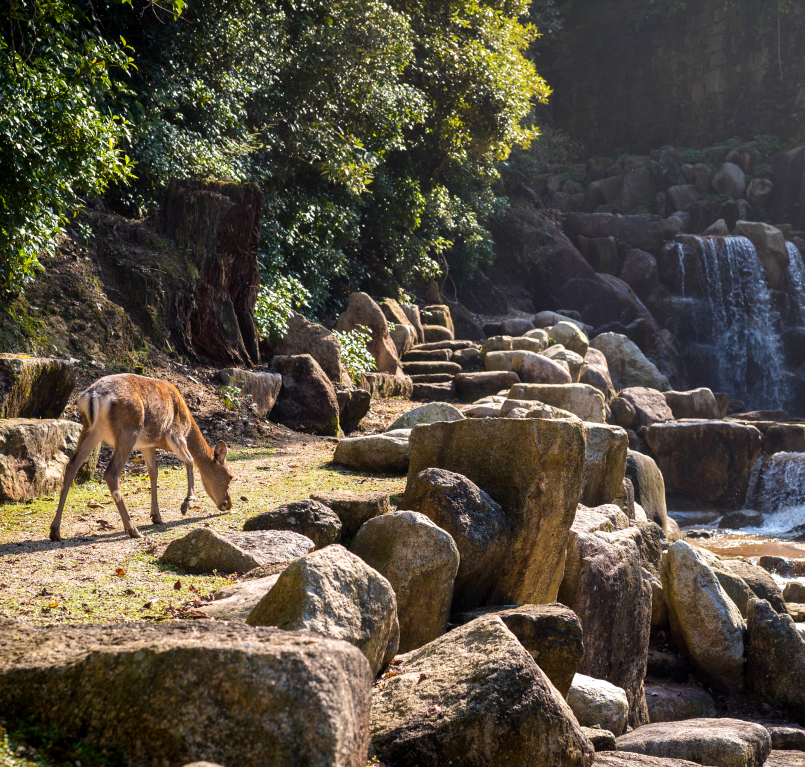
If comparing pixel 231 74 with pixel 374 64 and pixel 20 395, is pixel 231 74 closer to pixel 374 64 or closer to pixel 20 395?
pixel 374 64

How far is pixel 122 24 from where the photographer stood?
11.5 meters

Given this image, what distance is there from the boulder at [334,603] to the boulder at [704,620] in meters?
4.49

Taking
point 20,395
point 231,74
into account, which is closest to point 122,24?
point 231,74

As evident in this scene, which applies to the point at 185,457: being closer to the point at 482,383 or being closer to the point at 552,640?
the point at 552,640

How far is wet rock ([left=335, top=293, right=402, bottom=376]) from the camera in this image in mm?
16469

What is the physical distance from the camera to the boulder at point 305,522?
18.1ft

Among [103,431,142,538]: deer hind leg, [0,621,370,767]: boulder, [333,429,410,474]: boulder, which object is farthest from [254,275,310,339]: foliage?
[0,621,370,767]: boulder

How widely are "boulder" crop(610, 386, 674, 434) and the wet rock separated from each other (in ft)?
16.6

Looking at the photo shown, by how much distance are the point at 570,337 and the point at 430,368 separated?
209 inches

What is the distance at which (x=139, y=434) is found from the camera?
6.08 metres

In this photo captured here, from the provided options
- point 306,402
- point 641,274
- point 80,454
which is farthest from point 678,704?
point 641,274

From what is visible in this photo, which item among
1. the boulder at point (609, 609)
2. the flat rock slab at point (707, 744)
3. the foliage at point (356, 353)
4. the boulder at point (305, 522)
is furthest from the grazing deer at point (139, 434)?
the foliage at point (356, 353)

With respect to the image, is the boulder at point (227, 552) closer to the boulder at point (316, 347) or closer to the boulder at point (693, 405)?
the boulder at point (316, 347)

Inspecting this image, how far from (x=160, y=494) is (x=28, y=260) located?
10.1 feet
